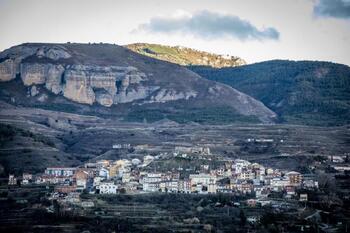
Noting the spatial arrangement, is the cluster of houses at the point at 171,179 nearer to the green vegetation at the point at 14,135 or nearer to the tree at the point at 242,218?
the green vegetation at the point at 14,135

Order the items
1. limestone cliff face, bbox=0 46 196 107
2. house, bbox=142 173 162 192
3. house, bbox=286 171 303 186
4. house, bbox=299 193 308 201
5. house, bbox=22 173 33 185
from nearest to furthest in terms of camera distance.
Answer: house, bbox=299 193 308 201
house, bbox=142 173 162 192
house, bbox=22 173 33 185
house, bbox=286 171 303 186
limestone cliff face, bbox=0 46 196 107

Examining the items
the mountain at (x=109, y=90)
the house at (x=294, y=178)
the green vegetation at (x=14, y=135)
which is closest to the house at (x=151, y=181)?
the house at (x=294, y=178)

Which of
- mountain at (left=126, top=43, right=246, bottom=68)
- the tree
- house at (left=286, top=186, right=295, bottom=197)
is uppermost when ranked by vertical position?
mountain at (left=126, top=43, right=246, bottom=68)

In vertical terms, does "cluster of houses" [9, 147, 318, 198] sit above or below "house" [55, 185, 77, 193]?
above

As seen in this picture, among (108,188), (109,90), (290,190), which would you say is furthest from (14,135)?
(109,90)

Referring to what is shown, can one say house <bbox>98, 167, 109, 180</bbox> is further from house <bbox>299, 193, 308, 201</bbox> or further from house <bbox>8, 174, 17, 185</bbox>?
Answer: house <bbox>299, 193, 308, 201</bbox>

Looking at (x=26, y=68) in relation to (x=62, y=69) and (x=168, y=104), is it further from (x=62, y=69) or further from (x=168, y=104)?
(x=168, y=104)

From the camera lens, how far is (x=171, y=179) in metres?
71.3

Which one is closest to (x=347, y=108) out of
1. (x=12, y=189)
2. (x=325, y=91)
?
(x=325, y=91)

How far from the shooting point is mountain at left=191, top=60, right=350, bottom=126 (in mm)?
120688

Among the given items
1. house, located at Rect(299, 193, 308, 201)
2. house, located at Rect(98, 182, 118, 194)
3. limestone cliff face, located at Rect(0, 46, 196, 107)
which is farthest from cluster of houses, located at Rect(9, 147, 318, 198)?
limestone cliff face, located at Rect(0, 46, 196, 107)

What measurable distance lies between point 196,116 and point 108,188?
4694 centimetres

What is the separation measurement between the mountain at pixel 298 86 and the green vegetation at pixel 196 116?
697 centimetres

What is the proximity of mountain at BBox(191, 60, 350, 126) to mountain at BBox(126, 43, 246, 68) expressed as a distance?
6636 millimetres
